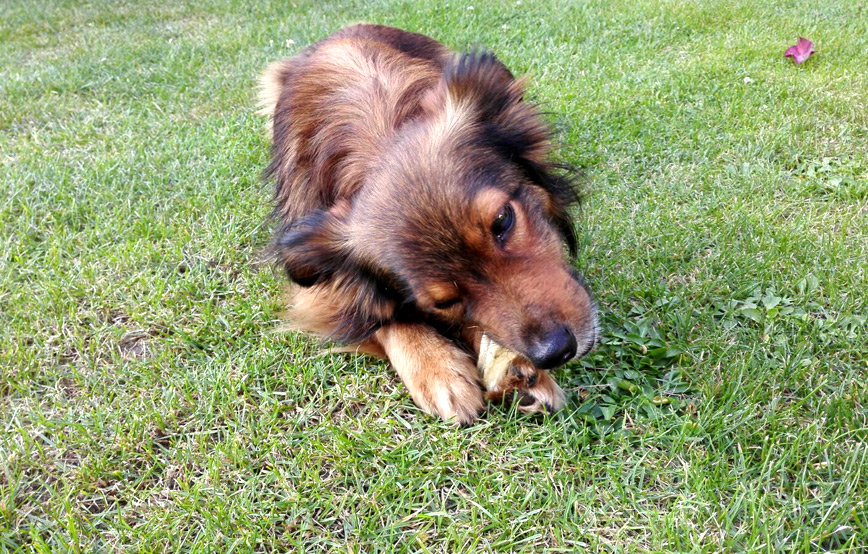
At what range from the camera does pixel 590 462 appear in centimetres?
211

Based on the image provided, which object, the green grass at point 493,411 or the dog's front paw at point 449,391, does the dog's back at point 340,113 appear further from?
the dog's front paw at point 449,391

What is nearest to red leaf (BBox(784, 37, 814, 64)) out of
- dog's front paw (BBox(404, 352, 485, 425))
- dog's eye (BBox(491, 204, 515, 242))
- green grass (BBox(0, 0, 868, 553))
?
green grass (BBox(0, 0, 868, 553))

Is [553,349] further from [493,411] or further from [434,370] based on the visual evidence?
[434,370]

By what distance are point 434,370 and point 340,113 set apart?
1.36 m

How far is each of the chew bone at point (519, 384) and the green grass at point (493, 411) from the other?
81mm

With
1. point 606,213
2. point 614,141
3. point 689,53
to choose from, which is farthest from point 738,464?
point 689,53

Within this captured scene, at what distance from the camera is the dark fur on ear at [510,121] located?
8.53ft

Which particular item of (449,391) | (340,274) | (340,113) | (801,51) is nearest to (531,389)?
(449,391)

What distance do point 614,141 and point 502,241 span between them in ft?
8.37

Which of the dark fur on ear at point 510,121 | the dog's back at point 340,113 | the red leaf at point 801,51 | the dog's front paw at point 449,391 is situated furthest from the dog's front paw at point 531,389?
the red leaf at point 801,51

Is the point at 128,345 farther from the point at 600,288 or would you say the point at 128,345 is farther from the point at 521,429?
the point at 600,288

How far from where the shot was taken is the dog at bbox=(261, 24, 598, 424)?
2.16 metres

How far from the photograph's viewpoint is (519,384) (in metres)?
2.34

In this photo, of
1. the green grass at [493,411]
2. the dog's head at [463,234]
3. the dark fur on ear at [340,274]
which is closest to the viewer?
the green grass at [493,411]
